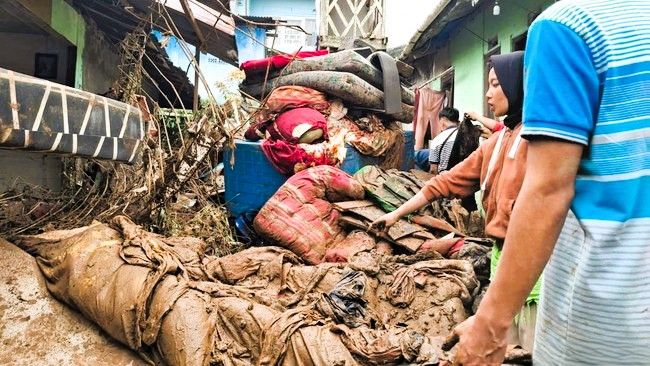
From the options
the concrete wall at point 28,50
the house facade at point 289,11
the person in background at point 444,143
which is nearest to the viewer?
the person in background at point 444,143

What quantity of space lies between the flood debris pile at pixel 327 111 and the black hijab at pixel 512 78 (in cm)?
247

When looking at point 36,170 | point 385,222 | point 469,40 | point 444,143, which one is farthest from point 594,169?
point 469,40

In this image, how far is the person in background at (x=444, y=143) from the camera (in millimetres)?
5301

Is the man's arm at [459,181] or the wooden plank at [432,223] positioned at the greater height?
the man's arm at [459,181]

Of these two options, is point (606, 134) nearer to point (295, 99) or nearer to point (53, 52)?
point (295, 99)

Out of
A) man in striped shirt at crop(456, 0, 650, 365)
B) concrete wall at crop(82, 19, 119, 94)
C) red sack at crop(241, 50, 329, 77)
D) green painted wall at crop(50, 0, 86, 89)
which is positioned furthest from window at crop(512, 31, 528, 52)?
man in striped shirt at crop(456, 0, 650, 365)

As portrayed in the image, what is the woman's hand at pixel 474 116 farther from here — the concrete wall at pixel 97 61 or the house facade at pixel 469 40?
the concrete wall at pixel 97 61

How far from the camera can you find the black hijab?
7.95ft

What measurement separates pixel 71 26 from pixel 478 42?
639 centimetres

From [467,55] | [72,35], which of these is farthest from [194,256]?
[467,55]

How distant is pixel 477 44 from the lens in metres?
9.02

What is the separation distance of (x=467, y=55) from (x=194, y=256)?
25.5 feet

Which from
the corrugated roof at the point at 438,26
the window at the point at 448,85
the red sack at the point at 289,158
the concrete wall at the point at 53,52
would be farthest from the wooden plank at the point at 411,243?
the window at the point at 448,85

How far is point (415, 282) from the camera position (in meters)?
2.98
